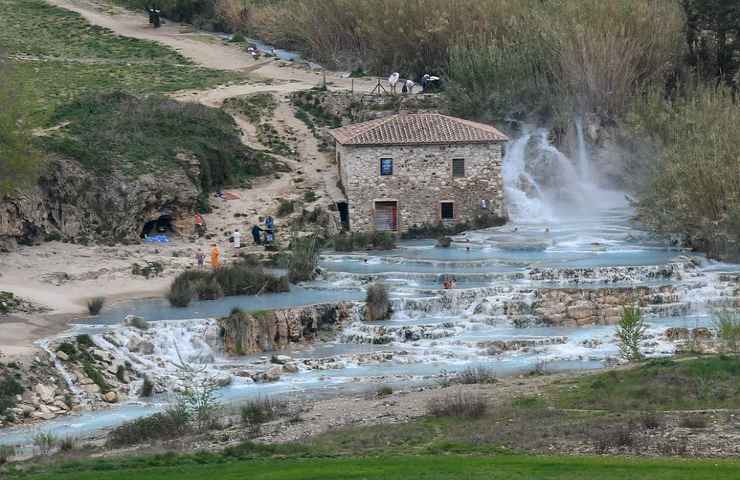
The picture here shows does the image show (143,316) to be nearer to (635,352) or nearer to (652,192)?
(635,352)

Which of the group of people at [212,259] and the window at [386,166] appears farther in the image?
the window at [386,166]

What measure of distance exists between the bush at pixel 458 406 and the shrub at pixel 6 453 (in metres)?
8.13

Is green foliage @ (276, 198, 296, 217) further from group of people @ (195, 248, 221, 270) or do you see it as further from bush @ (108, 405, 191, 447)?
bush @ (108, 405, 191, 447)

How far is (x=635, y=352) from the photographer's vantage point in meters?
39.6

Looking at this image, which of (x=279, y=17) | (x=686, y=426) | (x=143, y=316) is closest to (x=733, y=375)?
(x=686, y=426)

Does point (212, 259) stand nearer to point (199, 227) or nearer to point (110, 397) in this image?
point (199, 227)

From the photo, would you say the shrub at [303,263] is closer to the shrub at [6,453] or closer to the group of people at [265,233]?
the group of people at [265,233]

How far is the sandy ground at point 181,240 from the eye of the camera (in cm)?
4772

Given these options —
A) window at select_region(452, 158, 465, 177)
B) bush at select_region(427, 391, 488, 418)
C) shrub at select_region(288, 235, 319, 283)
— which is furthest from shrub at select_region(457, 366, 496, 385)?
window at select_region(452, 158, 465, 177)

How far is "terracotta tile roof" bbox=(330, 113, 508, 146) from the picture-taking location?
59.9 m

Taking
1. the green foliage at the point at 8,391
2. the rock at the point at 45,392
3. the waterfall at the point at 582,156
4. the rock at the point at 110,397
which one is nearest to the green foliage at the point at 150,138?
the waterfall at the point at 582,156

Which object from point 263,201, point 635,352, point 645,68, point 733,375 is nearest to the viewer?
point 733,375

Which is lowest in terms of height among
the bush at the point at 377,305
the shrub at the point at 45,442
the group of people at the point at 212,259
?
the shrub at the point at 45,442

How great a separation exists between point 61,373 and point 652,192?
919 inches
